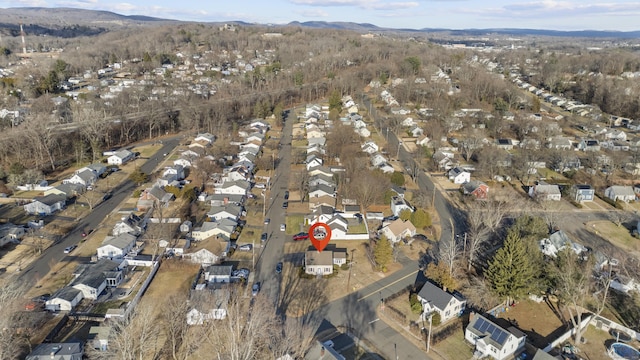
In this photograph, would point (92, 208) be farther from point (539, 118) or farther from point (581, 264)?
point (539, 118)

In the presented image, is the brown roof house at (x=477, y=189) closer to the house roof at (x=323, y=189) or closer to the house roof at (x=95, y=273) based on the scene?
the house roof at (x=323, y=189)

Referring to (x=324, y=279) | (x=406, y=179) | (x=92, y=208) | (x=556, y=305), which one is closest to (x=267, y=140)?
(x=406, y=179)

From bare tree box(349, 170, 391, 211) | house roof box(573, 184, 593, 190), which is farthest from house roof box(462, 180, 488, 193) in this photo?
house roof box(573, 184, 593, 190)

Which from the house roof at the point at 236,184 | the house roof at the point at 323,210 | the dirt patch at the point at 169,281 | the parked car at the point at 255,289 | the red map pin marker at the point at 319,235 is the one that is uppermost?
the house roof at the point at 236,184

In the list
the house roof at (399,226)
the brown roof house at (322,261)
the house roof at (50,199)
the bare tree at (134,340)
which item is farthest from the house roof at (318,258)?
the house roof at (50,199)

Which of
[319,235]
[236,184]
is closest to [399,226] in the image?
[319,235]

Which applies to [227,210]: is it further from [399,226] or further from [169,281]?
[399,226]
